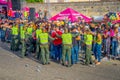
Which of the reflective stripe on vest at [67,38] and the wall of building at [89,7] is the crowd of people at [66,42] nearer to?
the reflective stripe on vest at [67,38]

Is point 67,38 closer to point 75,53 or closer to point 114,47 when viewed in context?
point 75,53

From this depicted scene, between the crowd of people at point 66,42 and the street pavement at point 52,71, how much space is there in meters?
0.52

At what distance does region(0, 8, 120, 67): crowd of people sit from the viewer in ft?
58.4

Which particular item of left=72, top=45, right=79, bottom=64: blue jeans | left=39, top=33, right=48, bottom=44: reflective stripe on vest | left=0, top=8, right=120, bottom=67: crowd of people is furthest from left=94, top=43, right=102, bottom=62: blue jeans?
left=39, top=33, right=48, bottom=44: reflective stripe on vest

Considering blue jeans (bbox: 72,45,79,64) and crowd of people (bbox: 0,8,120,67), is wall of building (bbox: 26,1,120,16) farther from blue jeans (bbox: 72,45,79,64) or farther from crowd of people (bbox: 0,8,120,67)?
blue jeans (bbox: 72,45,79,64)

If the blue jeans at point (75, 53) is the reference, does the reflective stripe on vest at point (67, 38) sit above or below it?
above

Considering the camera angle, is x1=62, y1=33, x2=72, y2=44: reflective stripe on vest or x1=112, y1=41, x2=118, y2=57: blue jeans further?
x1=112, y1=41, x2=118, y2=57: blue jeans

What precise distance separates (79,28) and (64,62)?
3.02 metres

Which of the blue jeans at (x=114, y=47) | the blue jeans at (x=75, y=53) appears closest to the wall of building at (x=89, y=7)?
the blue jeans at (x=114, y=47)

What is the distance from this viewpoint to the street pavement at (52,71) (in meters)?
15.6

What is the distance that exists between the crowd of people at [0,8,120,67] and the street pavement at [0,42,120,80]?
20.3 inches

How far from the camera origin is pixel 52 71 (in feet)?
54.9

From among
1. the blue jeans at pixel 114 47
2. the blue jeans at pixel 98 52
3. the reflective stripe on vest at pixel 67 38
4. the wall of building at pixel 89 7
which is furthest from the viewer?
the wall of building at pixel 89 7

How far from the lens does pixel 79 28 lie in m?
20.1
